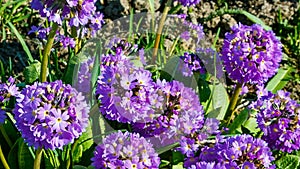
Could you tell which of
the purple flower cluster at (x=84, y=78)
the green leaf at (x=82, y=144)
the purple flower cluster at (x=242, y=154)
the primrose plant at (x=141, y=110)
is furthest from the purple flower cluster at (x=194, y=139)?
the purple flower cluster at (x=84, y=78)

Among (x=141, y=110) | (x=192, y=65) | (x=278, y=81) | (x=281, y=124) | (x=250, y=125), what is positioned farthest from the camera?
(x=278, y=81)

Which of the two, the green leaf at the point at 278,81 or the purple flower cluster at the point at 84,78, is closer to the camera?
the purple flower cluster at the point at 84,78

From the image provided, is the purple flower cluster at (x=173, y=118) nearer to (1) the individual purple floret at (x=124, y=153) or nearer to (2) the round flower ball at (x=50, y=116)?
(1) the individual purple floret at (x=124, y=153)

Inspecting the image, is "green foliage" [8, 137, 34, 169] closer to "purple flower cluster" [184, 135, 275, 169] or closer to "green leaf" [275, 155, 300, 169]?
"purple flower cluster" [184, 135, 275, 169]

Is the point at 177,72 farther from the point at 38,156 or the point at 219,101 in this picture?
the point at 38,156

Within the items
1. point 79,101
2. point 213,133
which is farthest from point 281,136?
point 79,101

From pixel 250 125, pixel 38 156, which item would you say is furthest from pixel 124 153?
pixel 250 125

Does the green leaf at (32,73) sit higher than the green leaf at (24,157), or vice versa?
the green leaf at (32,73)
